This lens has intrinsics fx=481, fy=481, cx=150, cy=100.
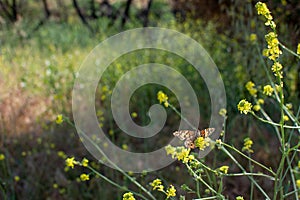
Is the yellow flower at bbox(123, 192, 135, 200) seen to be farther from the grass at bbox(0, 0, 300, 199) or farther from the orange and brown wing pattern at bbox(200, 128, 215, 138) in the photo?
the grass at bbox(0, 0, 300, 199)

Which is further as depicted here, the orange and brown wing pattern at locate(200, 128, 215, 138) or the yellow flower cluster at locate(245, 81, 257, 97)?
the yellow flower cluster at locate(245, 81, 257, 97)

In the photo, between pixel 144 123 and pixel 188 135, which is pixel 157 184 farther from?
pixel 144 123

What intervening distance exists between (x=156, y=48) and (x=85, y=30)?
101 inches

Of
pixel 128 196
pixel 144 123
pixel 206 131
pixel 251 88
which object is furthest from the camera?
pixel 144 123

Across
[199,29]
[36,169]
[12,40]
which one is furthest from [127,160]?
[12,40]

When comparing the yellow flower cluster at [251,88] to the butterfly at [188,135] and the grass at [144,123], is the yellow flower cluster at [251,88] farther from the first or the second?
the butterfly at [188,135]

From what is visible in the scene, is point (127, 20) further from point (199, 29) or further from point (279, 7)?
point (279, 7)

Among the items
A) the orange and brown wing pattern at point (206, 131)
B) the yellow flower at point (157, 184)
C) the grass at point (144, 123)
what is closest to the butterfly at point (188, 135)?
the orange and brown wing pattern at point (206, 131)

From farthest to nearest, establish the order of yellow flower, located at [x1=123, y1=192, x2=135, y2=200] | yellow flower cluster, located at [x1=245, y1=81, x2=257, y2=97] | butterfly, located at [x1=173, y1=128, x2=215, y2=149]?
yellow flower cluster, located at [x1=245, y1=81, x2=257, y2=97] < butterfly, located at [x1=173, y1=128, x2=215, y2=149] < yellow flower, located at [x1=123, y1=192, x2=135, y2=200]

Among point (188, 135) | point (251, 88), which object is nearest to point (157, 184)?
point (188, 135)

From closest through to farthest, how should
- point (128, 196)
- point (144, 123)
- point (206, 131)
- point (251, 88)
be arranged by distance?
point (128, 196)
point (206, 131)
point (251, 88)
point (144, 123)

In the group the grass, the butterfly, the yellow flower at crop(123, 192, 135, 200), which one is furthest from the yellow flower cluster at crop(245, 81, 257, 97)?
the yellow flower at crop(123, 192, 135, 200)

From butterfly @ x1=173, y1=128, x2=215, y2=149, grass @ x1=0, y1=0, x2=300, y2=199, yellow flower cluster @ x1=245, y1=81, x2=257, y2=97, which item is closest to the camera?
butterfly @ x1=173, y1=128, x2=215, y2=149

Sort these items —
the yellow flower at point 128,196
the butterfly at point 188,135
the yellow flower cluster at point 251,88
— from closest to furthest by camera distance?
the yellow flower at point 128,196, the butterfly at point 188,135, the yellow flower cluster at point 251,88
